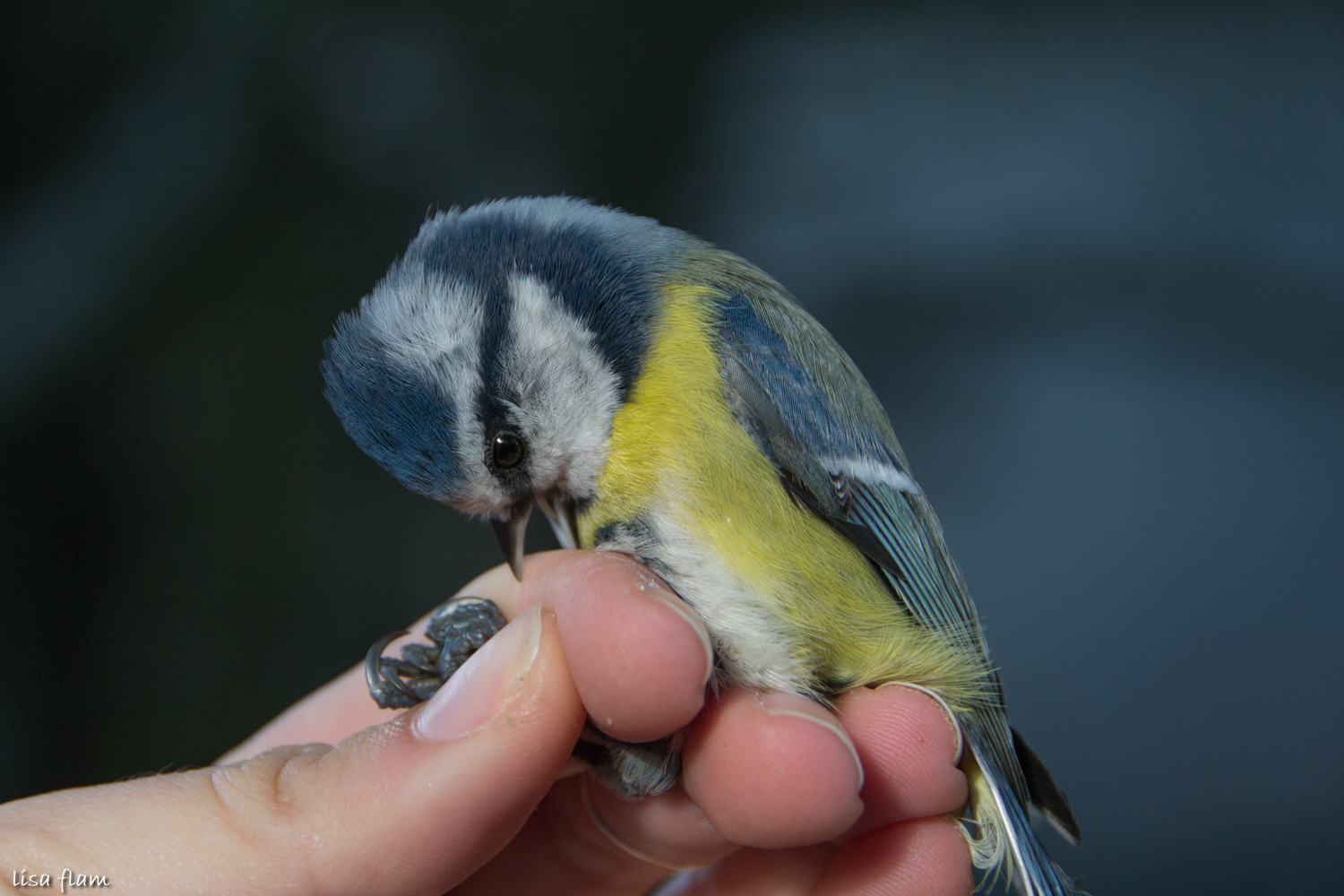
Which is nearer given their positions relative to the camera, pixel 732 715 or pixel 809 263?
pixel 732 715

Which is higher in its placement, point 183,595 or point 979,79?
point 979,79

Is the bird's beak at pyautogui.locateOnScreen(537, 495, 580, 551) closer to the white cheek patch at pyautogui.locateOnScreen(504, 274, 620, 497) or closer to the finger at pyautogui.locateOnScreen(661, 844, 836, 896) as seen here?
the white cheek patch at pyautogui.locateOnScreen(504, 274, 620, 497)

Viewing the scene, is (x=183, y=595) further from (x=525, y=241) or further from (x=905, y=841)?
(x=905, y=841)

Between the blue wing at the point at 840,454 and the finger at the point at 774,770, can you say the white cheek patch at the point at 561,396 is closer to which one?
the blue wing at the point at 840,454

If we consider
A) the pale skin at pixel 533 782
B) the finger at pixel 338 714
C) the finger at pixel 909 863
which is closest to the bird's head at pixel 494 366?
the pale skin at pixel 533 782

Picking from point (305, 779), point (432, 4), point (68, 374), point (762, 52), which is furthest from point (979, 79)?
point (68, 374)

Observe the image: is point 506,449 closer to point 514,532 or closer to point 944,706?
point 514,532
